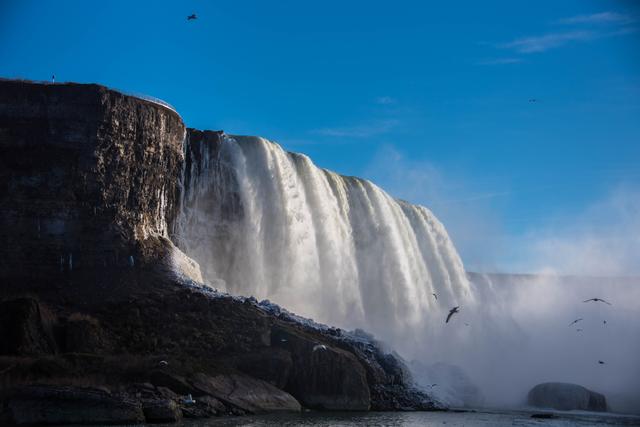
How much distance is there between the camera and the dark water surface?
96.3 ft

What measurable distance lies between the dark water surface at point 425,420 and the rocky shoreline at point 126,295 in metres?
1.43

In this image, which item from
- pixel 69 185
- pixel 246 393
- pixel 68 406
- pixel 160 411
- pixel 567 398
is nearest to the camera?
pixel 68 406

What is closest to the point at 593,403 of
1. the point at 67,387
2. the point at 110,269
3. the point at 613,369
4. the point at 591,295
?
the point at 613,369

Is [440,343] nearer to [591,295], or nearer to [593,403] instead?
[593,403]

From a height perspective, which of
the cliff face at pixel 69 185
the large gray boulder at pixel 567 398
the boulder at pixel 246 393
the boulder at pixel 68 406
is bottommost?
the boulder at pixel 68 406

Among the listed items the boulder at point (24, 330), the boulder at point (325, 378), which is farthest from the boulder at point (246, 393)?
the boulder at point (24, 330)

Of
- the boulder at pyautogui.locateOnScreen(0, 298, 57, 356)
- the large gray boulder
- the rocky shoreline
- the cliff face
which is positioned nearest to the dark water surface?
the rocky shoreline

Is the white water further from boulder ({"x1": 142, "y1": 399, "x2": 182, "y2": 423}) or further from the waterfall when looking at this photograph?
boulder ({"x1": 142, "y1": 399, "x2": 182, "y2": 423})

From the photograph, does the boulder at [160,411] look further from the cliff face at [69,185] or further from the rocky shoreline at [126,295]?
the cliff face at [69,185]

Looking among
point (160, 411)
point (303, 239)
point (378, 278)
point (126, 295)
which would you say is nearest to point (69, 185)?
point (126, 295)

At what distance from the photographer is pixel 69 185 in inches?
1503

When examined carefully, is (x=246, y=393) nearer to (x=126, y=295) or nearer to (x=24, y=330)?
(x=126, y=295)

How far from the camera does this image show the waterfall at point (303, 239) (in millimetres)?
47031

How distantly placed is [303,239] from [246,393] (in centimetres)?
2001
